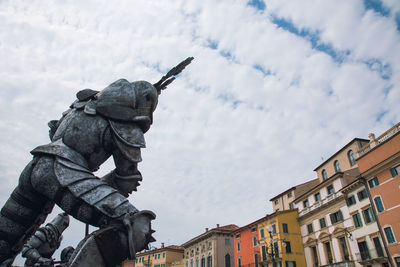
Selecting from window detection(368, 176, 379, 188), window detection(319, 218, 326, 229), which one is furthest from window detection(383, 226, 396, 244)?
window detection(319, 218, 326, 229)

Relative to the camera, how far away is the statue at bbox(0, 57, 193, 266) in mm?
1919

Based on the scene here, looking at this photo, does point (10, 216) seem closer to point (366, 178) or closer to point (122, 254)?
point (122, 254)

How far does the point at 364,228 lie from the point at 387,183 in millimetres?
5211

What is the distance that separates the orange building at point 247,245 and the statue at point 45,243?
38971mm

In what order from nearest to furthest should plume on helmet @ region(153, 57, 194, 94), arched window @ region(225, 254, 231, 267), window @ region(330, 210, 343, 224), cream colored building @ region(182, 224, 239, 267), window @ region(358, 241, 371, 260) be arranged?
plume on helmet @ region(153, 57, 194, 94) → window @ region(358, 241, 371, 260) → window @ region(330, 210, 343, 224) → cream colored building @ region(182, 224, 239, 267) → arched window @ region(225, 254, 231, 267)

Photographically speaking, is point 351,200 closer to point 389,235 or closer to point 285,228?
point 389,235

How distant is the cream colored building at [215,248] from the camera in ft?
154

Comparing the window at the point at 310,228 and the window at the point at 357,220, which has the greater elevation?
the window at the point at 310,228

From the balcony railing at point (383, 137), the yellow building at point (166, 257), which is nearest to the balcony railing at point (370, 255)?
the balcony railing at point (383, 137)

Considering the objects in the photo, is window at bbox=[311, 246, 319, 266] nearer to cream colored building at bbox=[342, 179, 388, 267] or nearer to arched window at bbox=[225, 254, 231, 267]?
cream colored building at bbox=[342, 179, 388, 267]

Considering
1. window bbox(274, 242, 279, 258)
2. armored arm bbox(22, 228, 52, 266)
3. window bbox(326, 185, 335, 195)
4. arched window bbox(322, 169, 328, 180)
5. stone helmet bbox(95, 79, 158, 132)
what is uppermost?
arched window bbox(322, 169, 328, 180)

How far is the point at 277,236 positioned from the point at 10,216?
36.7m

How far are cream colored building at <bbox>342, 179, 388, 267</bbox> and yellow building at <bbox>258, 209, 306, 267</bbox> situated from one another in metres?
8.81

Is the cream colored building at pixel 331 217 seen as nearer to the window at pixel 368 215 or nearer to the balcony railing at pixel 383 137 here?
the window at pixel 368 215
